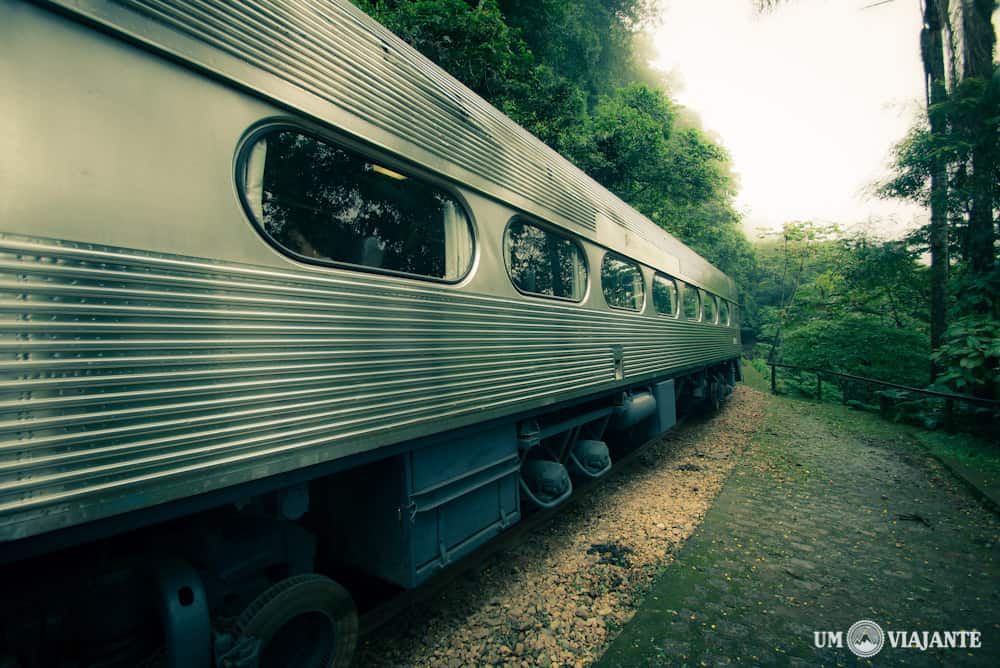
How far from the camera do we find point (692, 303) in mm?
7230

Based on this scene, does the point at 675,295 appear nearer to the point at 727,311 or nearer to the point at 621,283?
the point at 621,283

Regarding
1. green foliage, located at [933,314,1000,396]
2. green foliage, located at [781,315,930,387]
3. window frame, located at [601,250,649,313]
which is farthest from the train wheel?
green foliage, located at [781,315,930,387]

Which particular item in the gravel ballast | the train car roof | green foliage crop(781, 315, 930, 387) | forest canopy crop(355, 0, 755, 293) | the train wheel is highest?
forest canopy crop(355, 0, 755, 293)

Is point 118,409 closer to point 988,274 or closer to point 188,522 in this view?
point 188,522

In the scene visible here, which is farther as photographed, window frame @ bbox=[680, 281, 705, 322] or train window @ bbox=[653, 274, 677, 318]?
window frame @ bbox=[680, 281, 705, 322]

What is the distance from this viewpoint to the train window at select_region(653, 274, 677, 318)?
5.43 m

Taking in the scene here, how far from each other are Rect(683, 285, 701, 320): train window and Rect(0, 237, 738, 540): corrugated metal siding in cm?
566

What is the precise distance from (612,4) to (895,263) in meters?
18.3

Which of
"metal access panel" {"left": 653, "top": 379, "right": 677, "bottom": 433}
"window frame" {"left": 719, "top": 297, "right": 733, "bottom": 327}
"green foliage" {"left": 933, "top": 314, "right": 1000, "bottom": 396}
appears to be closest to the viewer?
"metal access panel" {"left": 653, "top": 379, "right": 677, "bottom": 433}

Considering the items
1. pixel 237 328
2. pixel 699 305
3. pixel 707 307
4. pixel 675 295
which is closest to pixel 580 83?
pixel 707 307

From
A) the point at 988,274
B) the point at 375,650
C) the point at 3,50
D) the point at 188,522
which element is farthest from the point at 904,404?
the point at 3,50

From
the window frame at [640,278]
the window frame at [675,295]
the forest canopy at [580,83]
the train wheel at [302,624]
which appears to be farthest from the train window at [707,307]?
the train wheel at [302,624]

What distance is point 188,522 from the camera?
1.63 meters

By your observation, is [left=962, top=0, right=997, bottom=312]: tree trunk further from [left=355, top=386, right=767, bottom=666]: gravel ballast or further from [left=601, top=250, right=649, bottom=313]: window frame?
[left=355, top=386, right=767, bottom=666]: gravel ballast
